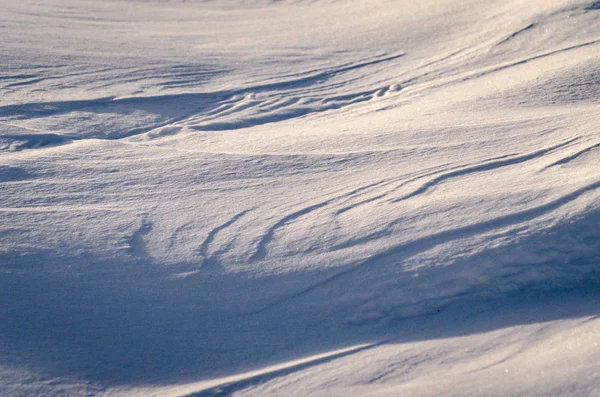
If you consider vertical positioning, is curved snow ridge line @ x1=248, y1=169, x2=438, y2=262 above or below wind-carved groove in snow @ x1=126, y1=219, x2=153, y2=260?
below

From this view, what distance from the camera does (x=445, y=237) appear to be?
8.95 feet

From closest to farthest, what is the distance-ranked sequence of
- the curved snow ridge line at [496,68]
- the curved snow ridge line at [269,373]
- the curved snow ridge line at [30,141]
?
1. the curved snow ridge line at [269,373]
2. the curved snow ridge line at [30,141]
3. the curved snow ridge line at [496,68]

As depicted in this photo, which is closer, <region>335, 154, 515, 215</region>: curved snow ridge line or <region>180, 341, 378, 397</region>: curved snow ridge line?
<region>180, 341, 378, 397</region>: curved snow ridge line

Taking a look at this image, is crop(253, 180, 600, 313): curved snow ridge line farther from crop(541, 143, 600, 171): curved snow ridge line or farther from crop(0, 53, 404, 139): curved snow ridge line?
crop(0, 53, 404, 139): curved snow ridge line

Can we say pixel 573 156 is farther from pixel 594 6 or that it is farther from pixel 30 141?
pixel 30 141

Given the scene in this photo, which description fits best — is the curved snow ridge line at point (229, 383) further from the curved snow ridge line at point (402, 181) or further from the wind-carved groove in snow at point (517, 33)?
the wind-carved groove in snow at point (517, 33)

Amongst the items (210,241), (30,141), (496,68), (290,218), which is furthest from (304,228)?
(496,68)

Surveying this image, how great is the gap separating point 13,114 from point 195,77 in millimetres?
1373

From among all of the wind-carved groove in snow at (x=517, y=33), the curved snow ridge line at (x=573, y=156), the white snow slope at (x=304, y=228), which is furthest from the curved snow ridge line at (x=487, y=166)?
the wind-carved groove in snow at (x=517, y=33)

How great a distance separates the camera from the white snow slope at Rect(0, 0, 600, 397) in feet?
7.80

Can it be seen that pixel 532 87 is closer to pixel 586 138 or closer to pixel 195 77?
pixel 586 138

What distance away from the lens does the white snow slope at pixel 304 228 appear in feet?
7.80

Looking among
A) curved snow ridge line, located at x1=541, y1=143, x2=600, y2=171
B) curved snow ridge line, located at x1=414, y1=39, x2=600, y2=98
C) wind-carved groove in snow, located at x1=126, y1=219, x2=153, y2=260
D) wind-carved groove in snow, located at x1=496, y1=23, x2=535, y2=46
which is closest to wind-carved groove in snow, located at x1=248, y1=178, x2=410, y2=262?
wind-carved groove in snow, located at x1=126, y1=219, x2=153, y2=260

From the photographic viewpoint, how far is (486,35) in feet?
16.2
